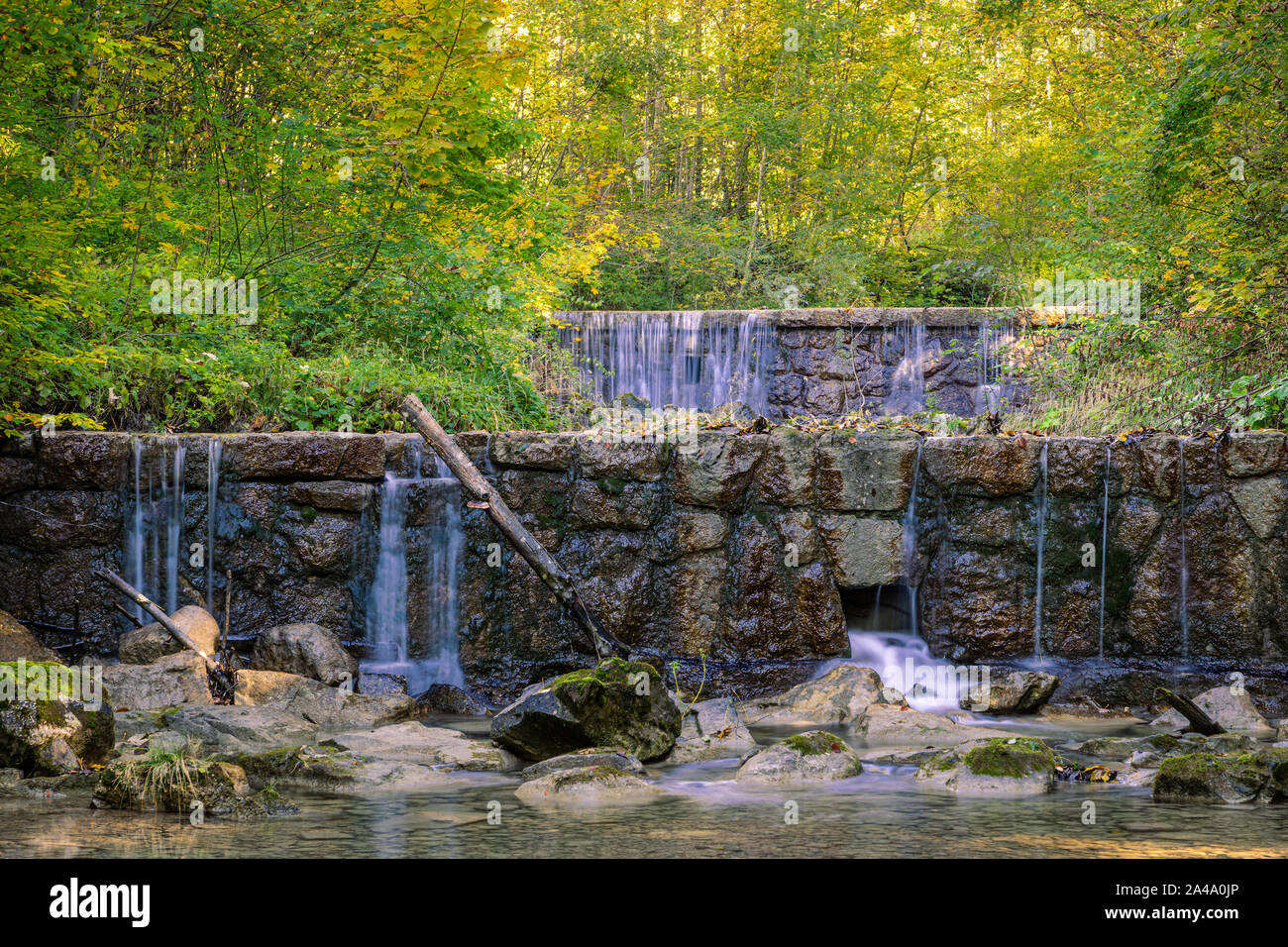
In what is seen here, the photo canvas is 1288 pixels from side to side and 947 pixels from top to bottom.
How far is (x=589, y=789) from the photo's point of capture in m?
5.81

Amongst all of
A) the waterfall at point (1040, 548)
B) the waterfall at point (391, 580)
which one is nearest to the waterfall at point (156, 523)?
the waterfall at point (391, 580)

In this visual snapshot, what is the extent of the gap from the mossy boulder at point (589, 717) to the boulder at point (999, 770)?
1.67 m

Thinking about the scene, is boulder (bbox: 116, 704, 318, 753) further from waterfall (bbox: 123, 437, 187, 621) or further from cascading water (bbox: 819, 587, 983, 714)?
cascading water (bbox: 819, 587, 983, 714)

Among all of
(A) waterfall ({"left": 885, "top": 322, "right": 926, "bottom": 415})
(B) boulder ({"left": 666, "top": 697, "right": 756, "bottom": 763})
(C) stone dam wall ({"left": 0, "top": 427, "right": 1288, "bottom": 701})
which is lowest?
(B) boulder ({"left": 666, "top": 697, "right": 756, "bottom": 763})

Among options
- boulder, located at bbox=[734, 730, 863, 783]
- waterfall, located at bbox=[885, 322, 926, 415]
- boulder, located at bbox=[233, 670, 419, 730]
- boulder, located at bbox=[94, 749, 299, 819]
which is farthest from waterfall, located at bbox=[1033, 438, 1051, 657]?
waterfall, located at bbox=[885, 322, 926, 415]

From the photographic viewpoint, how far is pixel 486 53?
966 centimetres

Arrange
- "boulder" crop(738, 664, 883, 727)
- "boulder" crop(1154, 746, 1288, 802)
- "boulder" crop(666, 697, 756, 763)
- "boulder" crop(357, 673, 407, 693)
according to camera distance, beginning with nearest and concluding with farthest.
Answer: "boulder" crop(1154, 746, 1288, 802) → "boulder" crop(666, 697, 756, 763) → "boulder" crop(738, 664, 883, 727) → "boulder" crop(357, 673, 407, 693)

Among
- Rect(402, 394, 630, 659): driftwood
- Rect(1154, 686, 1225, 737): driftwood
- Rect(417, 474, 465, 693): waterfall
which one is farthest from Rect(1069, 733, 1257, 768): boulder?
Rect(417, 474, 465, 693): waterfall

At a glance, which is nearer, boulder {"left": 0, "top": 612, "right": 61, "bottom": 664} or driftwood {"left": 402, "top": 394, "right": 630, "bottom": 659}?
boulder {"left": 0, "top": 612, "right": 61, "bottom": 664}

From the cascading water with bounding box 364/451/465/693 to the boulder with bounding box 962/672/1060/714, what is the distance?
4270mm

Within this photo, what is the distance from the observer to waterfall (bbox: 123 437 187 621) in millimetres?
9516

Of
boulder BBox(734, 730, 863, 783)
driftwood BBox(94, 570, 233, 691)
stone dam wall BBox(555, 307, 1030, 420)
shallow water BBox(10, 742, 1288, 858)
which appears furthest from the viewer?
stone dam wall BBox(555, 307, 1030, 420)

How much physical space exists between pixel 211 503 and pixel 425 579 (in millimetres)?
1942
